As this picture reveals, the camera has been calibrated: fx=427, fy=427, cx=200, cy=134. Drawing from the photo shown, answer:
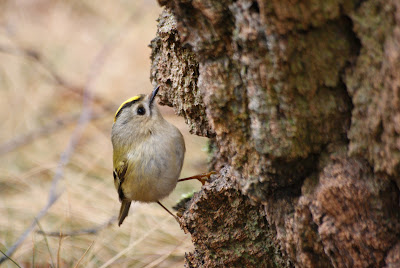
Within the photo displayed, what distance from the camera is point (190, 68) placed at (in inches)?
80.5

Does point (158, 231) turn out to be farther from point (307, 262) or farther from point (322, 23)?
point (322, 23)

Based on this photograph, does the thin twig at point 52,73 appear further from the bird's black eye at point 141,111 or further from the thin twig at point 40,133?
the bird's black eye at point 141,111

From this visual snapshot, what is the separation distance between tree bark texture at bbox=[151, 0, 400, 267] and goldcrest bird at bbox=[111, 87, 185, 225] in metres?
Answer: 1.08

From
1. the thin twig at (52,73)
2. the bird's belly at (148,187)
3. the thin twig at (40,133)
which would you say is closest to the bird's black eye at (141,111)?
the bird's belly at (148,187)

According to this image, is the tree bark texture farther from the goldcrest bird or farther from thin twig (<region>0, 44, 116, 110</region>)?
thin twig (<region>0, 44, 116, 110</region>)

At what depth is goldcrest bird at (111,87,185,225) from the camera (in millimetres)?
2713

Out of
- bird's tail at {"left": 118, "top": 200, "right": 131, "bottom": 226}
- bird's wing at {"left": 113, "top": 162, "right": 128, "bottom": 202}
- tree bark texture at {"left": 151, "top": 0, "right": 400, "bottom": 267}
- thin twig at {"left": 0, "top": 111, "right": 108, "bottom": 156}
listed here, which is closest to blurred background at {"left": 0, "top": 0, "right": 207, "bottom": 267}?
thin twig at {"left": 0, "top": 111, "right": 108, "bottom": 156}

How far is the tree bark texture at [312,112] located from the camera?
126cm

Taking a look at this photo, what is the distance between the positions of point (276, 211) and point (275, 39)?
27.1 inches

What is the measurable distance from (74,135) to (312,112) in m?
3.49

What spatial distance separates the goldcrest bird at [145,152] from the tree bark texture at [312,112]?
3.56 feet

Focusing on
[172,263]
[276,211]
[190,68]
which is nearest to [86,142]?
[172,263]

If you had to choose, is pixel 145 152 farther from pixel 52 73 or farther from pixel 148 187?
pixel 52 73

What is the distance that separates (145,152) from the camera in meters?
2.73
